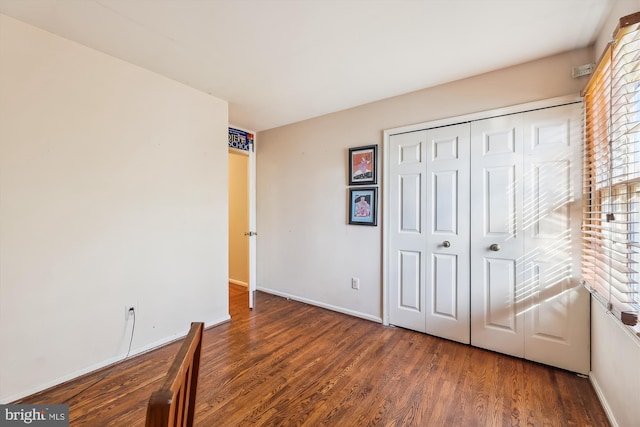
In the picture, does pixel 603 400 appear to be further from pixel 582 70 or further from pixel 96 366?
pixel 96 366

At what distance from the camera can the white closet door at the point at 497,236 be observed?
7.32 feet

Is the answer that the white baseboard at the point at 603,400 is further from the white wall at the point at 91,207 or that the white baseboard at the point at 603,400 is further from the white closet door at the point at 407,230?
the white wall at the point at 91,207

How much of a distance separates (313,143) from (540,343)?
300 cm

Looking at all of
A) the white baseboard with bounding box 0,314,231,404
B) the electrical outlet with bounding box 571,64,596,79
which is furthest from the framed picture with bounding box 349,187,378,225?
the white baseboard with bounding box 0,314,231,404

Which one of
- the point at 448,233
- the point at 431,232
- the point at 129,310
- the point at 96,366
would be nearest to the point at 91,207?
the point at 129,310

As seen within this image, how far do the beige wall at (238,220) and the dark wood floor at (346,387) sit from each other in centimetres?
185

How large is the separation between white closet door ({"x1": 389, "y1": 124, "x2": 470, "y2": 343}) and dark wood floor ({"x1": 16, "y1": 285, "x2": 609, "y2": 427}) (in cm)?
24

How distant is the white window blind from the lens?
1299mm

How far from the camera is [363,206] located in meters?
3.10

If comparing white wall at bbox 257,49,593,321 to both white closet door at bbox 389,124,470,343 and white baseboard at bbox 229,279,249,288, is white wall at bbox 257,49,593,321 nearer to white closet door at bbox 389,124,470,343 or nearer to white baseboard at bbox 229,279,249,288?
white closet door at bbox 389,124,470,343

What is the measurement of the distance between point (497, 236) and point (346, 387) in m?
1.72

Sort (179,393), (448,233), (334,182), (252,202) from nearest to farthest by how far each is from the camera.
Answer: (179,393), (448,233), (334,182), (252,202)

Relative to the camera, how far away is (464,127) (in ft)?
8.10

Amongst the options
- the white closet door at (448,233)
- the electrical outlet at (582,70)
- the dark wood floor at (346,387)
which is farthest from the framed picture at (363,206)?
the electrical outlet at (582,70)
